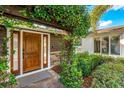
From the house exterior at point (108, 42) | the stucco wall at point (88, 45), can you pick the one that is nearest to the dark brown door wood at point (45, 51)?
the house exterior at point (108, 42)

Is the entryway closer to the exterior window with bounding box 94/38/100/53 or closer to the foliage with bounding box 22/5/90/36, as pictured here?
the foliage with bounding box 22/5/90/36

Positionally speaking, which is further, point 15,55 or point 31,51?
→ point 31,51

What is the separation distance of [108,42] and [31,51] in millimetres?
5938

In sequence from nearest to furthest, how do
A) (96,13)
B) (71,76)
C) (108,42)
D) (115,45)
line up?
1. (71,76)
2. (96,13)
3. (115,45)
4. (108,42)

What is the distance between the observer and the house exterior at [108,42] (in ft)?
37.6

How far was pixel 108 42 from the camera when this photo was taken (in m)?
12.6

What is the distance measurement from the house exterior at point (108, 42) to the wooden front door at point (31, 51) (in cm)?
297

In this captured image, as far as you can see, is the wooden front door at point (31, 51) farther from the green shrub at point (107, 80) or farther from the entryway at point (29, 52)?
the green shrub at point (107, 80)

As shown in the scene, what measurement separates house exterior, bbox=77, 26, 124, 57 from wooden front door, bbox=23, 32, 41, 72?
2970mm

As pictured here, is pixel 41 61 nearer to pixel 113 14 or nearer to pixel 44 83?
pixel 44 83

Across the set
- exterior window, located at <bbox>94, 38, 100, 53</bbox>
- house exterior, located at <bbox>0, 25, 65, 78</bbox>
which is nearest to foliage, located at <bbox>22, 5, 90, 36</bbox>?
house exterior, located at <bbox>0, 25, 65, 78</bbox>

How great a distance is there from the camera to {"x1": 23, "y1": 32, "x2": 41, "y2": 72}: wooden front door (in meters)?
8.64

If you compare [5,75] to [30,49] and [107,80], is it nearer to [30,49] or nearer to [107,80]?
[107,80]

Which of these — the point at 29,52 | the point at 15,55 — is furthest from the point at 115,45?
the point at 15,55
